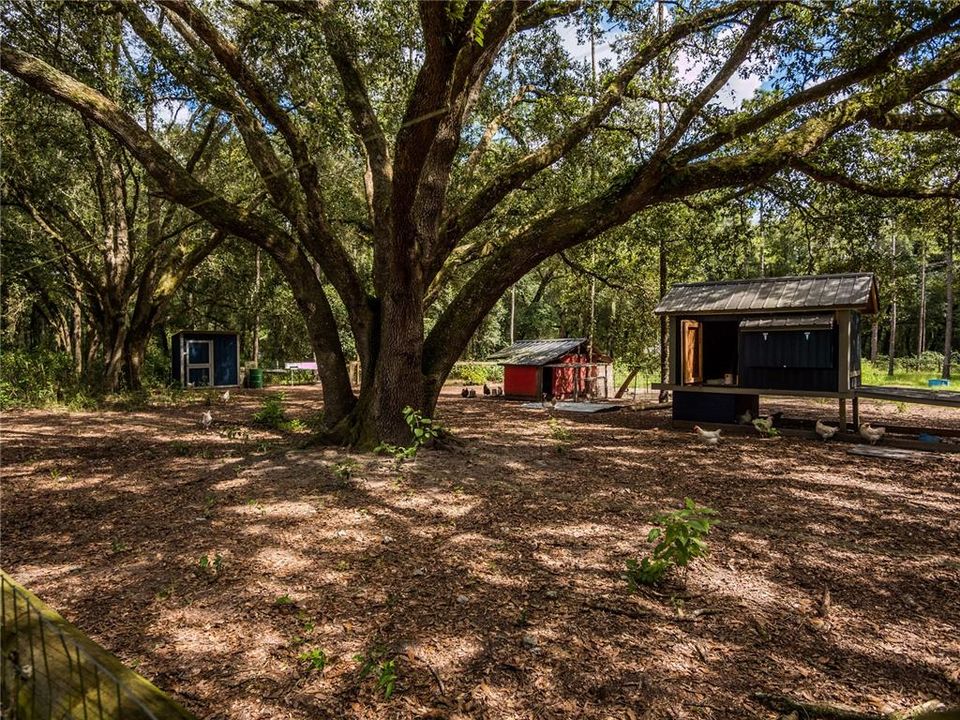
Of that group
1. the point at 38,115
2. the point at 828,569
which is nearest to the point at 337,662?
the point at 828,569

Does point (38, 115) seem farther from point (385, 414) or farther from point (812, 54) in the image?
point (812, 54)

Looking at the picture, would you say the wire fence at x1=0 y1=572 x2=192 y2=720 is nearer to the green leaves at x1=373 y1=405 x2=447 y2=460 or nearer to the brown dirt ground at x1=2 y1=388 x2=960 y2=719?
the brown dirt ground at x1=2 y1=388 x2=960 y2=719

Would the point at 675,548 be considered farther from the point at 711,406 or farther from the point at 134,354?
the point at 134,354

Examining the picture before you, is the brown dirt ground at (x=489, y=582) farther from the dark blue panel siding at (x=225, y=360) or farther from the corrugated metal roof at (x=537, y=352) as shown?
the dark blue panel siding at (x=225, y=360)

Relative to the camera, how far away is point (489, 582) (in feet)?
13.9

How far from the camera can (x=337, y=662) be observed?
315cm

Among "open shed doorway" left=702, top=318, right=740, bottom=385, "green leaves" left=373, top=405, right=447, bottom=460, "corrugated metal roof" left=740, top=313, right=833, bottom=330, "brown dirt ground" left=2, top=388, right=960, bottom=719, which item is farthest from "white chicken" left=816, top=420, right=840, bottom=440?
"green leaves" left=373, top=405, right=447, bottom=460

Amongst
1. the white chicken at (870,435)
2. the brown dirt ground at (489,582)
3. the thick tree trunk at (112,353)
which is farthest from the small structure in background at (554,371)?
the thick tree trunk at (112,353)

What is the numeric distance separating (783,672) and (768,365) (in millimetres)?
10552

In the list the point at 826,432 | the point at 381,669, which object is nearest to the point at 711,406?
the point at 826,432

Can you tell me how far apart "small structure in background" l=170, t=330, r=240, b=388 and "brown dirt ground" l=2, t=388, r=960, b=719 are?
17780 mm

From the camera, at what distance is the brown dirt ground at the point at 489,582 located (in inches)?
117

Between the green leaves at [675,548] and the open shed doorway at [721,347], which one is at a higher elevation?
the open shed doorway at [721,347]

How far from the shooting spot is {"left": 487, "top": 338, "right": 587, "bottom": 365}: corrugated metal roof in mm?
20406
